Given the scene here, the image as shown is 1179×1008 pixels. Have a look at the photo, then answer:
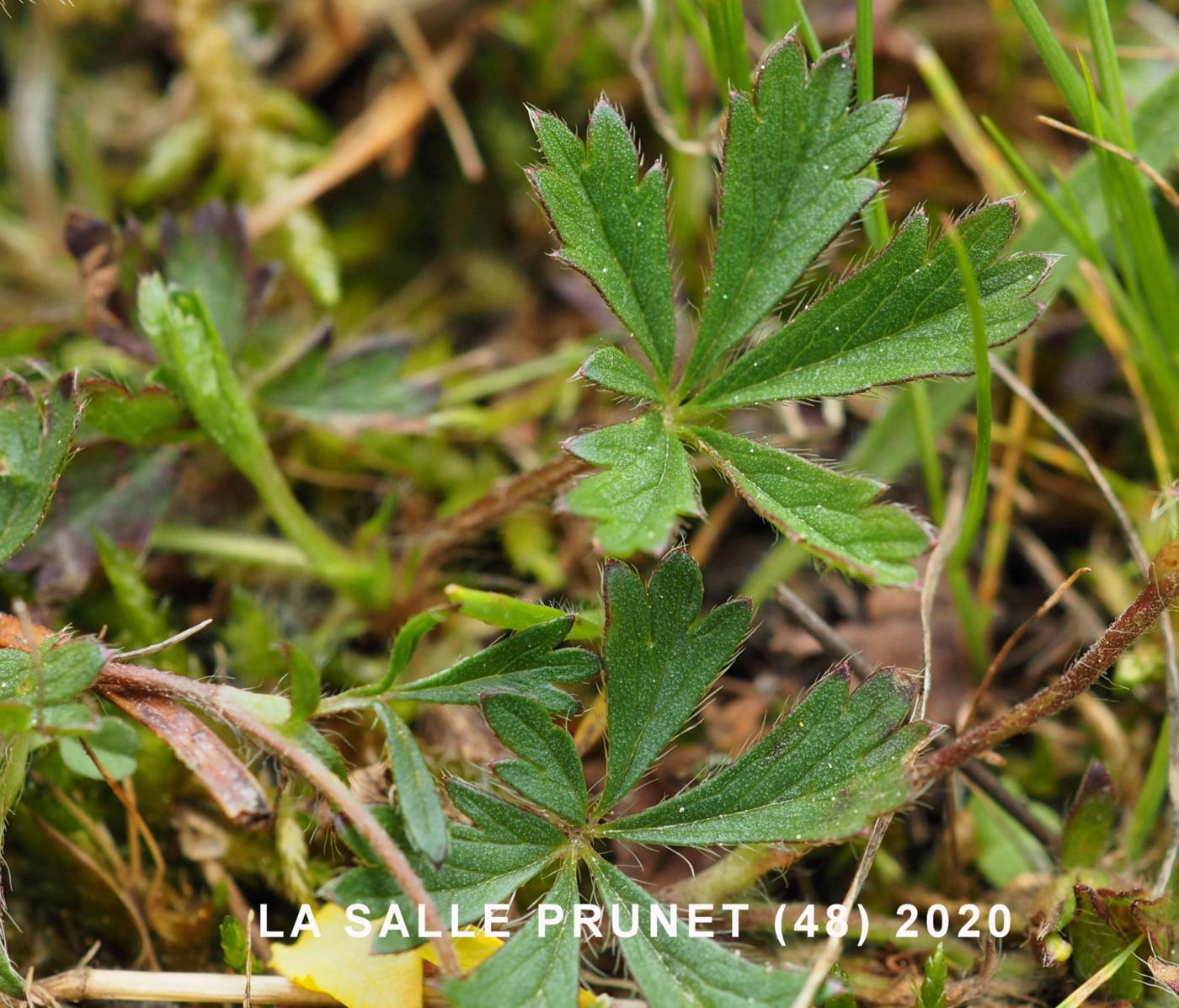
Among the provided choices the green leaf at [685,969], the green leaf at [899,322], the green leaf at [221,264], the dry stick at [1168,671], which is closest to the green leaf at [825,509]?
the green leaf at [899,322]

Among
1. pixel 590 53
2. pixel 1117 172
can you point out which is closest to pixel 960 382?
pixel 1117 172

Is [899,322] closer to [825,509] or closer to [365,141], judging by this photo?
[825,509]

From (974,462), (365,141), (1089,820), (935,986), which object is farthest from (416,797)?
(365,141)

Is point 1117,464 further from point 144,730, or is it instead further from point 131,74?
point 131,74

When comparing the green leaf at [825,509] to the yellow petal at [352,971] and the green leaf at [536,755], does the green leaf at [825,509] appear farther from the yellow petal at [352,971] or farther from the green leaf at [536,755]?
the yellow petal at [352,971]

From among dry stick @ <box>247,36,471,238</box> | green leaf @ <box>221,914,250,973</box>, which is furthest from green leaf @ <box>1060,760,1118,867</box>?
dry stick @ <box>247,36,471,238</box>
